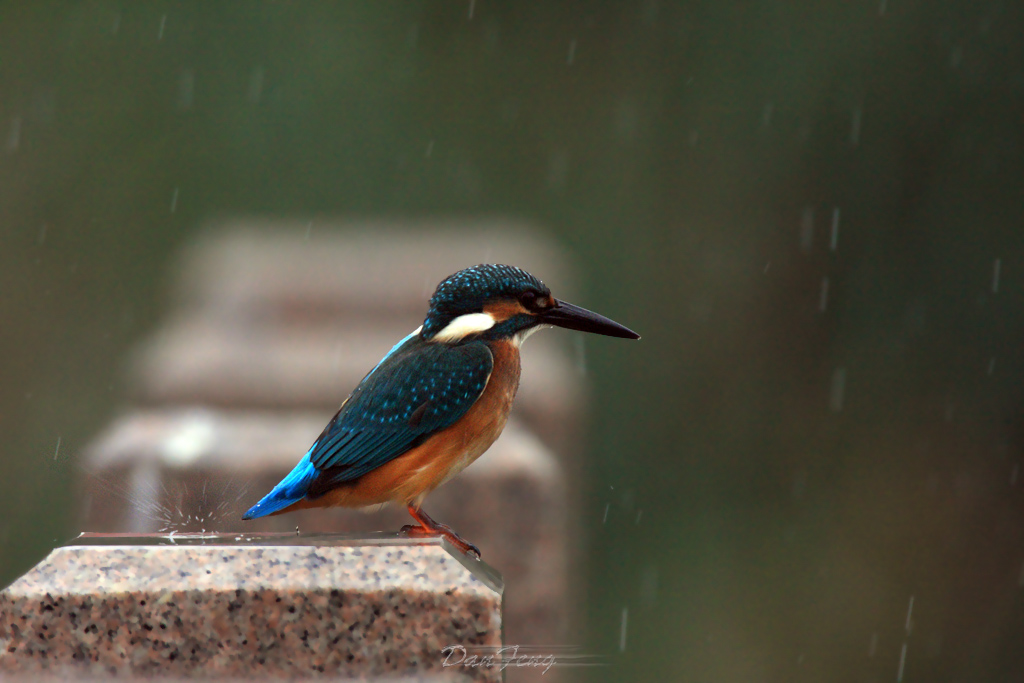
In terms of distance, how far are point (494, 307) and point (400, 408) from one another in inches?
7.8

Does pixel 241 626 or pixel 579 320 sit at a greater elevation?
pixel 579 320

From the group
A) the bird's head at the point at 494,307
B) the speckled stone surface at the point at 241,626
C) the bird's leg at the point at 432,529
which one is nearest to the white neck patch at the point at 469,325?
the bird's head at the point at 494,307

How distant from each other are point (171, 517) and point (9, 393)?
20.2ft

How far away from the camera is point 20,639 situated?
1.08 meters

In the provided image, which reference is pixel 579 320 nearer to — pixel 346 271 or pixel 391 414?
pixel 391 414

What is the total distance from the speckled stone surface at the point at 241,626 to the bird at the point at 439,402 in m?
0.33

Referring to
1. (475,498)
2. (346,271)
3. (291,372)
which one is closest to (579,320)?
(475,498)

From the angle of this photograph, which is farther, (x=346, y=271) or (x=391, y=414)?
(x=346, y=271)

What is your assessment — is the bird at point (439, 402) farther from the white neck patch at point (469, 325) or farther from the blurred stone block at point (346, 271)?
the blurred stone block at point (346, 271)

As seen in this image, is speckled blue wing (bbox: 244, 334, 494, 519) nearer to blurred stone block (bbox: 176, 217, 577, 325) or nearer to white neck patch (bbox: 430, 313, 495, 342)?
white neck patch (bbox: 430, 313, 495, 342)

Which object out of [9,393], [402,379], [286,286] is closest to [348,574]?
[402,379]

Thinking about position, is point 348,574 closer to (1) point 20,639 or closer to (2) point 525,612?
(1) point 20,639

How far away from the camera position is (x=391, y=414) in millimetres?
1485

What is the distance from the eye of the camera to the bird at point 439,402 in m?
1.44
